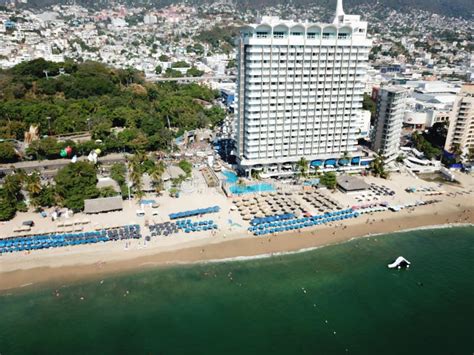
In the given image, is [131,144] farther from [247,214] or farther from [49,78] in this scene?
[49,78]

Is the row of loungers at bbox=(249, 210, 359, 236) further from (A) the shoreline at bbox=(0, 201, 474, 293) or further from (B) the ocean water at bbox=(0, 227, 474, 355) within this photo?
(B) the ocean water at bbox=(0, 227, 474, 355)

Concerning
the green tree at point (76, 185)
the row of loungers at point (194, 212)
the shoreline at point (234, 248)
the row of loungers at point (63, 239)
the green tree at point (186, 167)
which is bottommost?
the shoreline at point (234, 248)

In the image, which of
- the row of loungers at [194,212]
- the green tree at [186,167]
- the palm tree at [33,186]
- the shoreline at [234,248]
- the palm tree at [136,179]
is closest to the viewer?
the shoreline at [234,248]

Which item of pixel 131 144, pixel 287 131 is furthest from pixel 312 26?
pixel 131 144

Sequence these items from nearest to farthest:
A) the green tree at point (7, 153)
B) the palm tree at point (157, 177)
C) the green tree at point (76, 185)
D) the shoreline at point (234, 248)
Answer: the shoreline at point (234, 248) < the green tree at point (76, 185) < the palm tree at point (157, 177) < the green tree at point (7, 153)

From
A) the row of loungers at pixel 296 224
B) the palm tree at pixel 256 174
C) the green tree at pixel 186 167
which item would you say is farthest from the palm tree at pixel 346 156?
the green tree at pixel 186 167

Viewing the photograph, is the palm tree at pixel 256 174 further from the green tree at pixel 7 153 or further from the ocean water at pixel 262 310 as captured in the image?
the green tree at pixel 7 153
